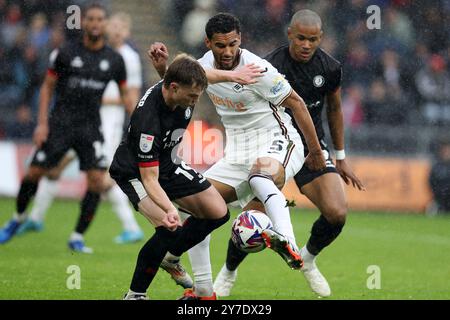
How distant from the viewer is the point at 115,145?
39.4 ft

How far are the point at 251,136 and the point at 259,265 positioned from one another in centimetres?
252

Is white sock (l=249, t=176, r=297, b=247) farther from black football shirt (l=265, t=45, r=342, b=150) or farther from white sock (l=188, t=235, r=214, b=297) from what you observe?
black football shirt (l=265, t=45, r=342, b=150)

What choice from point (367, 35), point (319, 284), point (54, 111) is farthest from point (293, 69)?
point (367, 35)

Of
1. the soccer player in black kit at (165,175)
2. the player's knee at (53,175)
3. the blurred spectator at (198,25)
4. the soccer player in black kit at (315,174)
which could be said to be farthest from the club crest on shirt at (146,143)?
the blurred spectator at (198,25)

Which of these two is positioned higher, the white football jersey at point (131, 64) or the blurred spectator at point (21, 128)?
the white football jersey at point (131, 64)

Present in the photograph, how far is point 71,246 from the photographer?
10.2m

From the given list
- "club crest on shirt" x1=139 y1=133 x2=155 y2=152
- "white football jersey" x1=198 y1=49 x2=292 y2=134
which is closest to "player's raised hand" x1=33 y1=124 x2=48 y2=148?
"white football jersey" x1=198 y1=49 x2=292 y2=134

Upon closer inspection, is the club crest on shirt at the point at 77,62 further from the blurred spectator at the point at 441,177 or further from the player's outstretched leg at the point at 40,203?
the blurred spectator at the point at 441,177

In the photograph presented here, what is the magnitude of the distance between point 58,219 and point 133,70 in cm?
272

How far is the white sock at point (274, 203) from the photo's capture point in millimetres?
7023

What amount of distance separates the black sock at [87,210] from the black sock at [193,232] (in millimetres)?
3370

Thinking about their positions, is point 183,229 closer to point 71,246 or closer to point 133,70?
point 71,246

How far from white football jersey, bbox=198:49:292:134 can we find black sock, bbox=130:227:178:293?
4.40 ft

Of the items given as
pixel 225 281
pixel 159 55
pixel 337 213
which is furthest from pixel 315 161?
pixel 159 55
